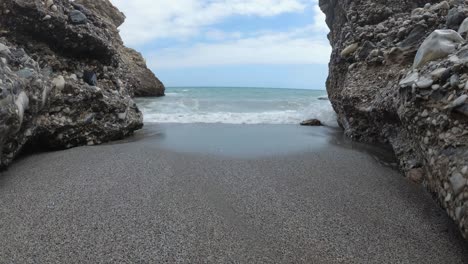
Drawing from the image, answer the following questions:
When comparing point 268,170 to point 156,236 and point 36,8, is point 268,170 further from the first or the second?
point 36,8

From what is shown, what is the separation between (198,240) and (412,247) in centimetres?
110

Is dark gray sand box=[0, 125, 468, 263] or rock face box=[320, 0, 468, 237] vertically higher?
rock face box=[320, 0, 468, 237]

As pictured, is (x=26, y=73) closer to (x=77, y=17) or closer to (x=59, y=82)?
(x=59, y=82)

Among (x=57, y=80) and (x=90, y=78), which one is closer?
(x=57, y=80)

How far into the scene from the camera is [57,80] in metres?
3.56

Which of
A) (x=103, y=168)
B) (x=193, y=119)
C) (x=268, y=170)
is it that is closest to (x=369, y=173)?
(x=268, y=170)

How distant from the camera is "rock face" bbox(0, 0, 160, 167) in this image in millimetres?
2742

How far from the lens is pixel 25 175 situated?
2570 millimetres

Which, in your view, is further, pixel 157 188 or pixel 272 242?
pixel 157 188

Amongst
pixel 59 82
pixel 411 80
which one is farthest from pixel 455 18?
pixel 59 82

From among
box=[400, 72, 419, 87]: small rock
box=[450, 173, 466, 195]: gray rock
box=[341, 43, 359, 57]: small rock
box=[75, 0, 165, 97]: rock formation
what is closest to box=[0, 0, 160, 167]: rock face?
box=[450, 173, 466, 195]: gray rock

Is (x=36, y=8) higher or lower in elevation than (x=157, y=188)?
higher

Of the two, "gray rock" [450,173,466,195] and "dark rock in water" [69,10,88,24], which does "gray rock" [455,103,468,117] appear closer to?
"gray rock" [450,173,466,195]

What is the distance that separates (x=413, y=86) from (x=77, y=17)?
3852 mm
